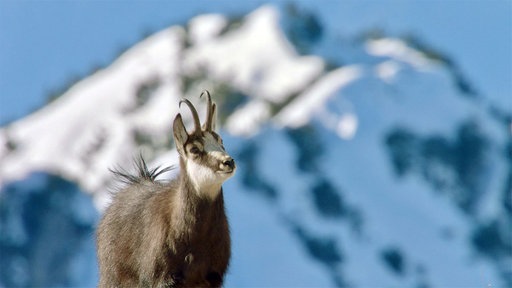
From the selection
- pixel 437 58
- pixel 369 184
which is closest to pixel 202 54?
pixel 437 58

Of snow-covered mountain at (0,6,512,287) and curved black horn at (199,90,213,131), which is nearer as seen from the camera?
curved black horn at (199,90,213,131)

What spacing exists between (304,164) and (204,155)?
67247 millimetres

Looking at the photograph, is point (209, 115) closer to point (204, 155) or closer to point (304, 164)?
point (204, 155)

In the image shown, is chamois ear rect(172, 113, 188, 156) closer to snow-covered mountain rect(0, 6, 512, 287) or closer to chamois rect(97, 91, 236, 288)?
chamois rect(97, 91, 236, 288)

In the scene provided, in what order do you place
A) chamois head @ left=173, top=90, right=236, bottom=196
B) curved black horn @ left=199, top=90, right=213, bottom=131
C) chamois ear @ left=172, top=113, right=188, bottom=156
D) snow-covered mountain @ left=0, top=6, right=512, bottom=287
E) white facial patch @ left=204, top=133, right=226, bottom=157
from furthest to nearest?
1. snow-covered mountain @ left=0, top=6, right=512, bottom=287
2. curved black horn @ left=199, top=90, right=213, bottom=131
3. chamois ear @ left=172, top=113, right=188, bottom=156
4. white facial patch @ left=204, top=133, right=226, bottom=157
5. chamois head @ left=173, top=90, right=236, bottom=196

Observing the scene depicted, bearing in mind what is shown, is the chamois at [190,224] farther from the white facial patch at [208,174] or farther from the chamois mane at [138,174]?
the chamois mane at [138,174]

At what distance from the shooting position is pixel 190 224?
13.6 meters

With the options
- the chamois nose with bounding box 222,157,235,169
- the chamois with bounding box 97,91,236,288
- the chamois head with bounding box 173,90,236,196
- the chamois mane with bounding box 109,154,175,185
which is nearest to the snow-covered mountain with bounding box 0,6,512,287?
the chamois mane with bounding box 109,154,175,185

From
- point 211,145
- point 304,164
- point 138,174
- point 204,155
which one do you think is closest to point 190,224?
point 204,155

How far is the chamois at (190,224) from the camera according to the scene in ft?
44.3

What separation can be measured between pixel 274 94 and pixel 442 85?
11.7 meters

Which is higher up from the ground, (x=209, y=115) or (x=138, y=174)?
(x=138, y=174)

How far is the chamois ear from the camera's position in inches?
538

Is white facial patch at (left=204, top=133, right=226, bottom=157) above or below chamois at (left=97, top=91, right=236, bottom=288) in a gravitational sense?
above
